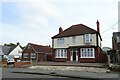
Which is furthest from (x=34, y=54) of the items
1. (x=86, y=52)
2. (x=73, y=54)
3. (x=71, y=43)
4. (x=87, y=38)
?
(x=87, y=38)

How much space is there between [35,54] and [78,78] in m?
35.8

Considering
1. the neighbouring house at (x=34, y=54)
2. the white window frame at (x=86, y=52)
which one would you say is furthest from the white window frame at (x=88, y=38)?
the neighbouring house at (x=34, y=54)

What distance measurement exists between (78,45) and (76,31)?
3338 mm

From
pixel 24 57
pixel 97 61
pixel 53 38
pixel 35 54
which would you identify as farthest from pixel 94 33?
pixel 24 57

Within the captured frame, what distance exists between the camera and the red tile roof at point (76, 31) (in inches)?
1577

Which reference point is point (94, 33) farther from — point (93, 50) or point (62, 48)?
point (62, 48)

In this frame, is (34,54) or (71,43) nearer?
(71,43)

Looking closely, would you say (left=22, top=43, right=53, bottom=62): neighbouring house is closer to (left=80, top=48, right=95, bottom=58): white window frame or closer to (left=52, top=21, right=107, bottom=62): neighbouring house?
(left=52, top=21, right=107, bottom=62): neighbouring house

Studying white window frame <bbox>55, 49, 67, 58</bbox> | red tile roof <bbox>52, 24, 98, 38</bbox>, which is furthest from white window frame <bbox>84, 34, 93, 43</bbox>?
white window frame <bbox>55, 49, 67, 58</bbox>

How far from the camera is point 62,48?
140 ft

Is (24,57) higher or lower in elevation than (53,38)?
lower

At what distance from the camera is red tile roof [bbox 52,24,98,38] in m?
40.1

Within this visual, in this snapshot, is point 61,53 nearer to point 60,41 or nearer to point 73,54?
point 60,41

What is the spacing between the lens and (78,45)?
40500mm
